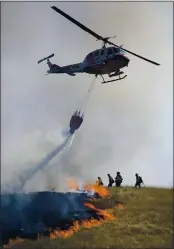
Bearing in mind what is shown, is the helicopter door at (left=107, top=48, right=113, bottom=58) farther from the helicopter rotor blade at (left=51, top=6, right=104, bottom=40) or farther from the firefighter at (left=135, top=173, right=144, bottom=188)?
the firefighter at (left=135, top=173, right=144, bottom=188)

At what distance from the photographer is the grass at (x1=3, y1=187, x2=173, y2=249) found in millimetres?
60375

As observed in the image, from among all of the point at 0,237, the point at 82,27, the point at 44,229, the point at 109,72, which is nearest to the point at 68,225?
the point at 44,229

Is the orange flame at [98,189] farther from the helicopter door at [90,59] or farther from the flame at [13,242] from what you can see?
the helicopter door at [90,59]

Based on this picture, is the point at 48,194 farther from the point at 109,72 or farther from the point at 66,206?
the point at 109,72

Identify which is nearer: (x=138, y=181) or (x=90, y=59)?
(x=90, y=59)

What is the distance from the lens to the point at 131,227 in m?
63.5

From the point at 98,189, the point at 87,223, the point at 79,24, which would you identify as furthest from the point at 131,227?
the point at 79,24

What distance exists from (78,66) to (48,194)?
668 inches

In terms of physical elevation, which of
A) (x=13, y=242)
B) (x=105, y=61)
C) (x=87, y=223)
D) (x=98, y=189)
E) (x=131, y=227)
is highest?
(x=105, y=61)

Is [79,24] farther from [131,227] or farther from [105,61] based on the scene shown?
[131,227]

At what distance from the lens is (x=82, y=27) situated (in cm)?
5453

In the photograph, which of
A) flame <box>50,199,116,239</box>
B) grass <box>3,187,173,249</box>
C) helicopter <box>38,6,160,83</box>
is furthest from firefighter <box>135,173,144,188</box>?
helicopter <box>38,6,160,83</box>

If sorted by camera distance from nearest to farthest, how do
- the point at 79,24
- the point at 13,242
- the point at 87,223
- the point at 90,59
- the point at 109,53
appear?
the point at 79,24 < the point at 109,53 < the point at 13,242 < the point at 90,59 < the point at 87,223

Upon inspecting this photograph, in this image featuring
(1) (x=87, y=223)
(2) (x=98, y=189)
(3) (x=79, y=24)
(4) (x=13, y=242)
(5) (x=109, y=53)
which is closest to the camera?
(3) (x=79, y=24)
